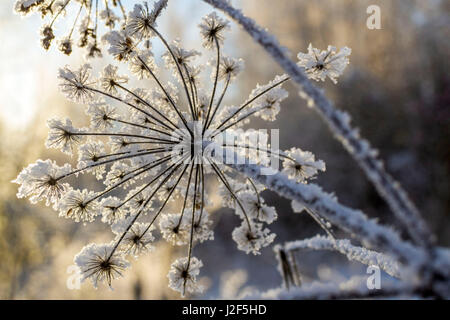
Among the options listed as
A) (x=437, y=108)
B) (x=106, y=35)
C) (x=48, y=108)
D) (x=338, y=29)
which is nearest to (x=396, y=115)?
(x=437, y=108)

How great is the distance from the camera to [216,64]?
1.51m

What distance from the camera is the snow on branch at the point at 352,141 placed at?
0.58 metres

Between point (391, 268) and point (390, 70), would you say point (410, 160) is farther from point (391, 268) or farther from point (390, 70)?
point (391, 268)

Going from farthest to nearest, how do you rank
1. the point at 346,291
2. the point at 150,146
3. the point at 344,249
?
the point at 150,146 → the point at 344,249 → the point at 346,291

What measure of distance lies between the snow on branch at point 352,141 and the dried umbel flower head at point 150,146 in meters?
0.47

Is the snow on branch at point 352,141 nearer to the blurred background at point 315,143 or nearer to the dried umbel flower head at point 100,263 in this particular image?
the dried umbel flower head at point 100,263

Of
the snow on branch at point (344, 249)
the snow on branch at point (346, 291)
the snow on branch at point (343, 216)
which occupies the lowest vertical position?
the snow on branch at point (346, 291)

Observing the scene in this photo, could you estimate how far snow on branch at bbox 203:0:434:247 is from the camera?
0.58 meters

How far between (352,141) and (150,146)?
47.1 inches

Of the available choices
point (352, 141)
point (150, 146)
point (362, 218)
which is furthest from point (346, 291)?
point (150, 146)

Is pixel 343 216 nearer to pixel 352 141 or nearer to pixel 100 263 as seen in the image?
pixel 352 141

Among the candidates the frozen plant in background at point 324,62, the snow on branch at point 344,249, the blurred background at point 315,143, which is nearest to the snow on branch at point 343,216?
the snow on branch at point 344,249

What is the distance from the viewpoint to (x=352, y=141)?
651 millimetres

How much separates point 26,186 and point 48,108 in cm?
579
